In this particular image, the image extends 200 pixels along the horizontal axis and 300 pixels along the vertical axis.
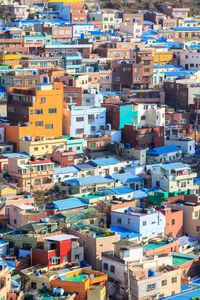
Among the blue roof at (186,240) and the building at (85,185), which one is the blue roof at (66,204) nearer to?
the building at (85,185)

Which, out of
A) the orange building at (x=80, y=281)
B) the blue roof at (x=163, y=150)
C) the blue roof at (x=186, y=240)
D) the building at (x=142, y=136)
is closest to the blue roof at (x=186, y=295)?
the orange building at (x=80, y=281)

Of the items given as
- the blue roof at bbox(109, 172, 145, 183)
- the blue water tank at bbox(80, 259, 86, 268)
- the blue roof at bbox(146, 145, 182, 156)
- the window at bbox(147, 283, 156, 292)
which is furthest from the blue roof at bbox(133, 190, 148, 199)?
the window at bbox(147, 283, 156, 292)

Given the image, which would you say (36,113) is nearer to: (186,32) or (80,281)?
(80,281)

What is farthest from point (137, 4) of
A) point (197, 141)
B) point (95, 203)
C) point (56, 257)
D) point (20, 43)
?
point (56, 257)

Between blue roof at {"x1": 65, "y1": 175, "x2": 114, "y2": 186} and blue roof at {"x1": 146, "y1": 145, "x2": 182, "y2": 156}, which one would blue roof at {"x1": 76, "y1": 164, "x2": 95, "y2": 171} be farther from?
blue roof at {"x1": 146, "y1": 145, "x2": 182, "y2": 156}

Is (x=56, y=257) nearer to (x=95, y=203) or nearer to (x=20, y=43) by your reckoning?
(x=95, y=203)

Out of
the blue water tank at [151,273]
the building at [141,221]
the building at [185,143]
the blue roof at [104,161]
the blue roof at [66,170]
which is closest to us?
the blue water tank at [151,273]
